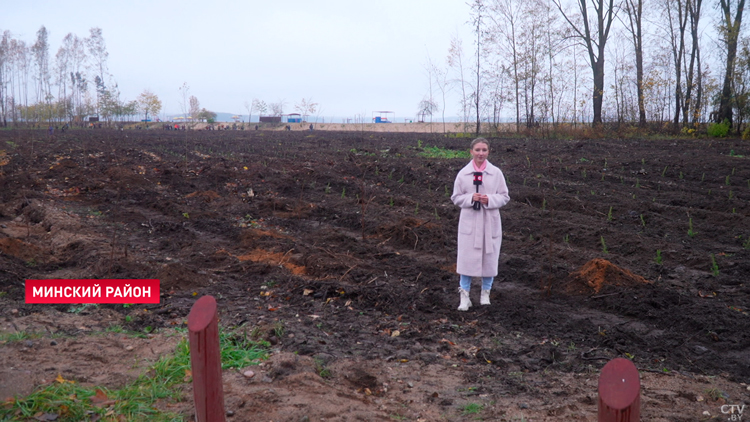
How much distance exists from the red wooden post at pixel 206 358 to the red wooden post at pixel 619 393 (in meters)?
Answer: 1.30

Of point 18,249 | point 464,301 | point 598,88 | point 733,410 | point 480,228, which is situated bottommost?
point 733,410

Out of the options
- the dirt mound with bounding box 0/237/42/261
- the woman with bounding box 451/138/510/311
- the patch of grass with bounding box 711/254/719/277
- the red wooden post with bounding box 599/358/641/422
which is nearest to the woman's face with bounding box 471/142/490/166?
the woman with bounding box 451/138/510/311

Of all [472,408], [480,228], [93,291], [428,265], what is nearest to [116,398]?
[472,408]

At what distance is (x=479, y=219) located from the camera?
494 cm

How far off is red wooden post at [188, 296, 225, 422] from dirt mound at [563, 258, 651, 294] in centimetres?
432

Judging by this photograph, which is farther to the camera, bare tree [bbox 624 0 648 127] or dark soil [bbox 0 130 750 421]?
bare tree [bbox 624 0 648 127]

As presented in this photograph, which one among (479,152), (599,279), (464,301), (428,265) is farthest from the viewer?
(428,265)

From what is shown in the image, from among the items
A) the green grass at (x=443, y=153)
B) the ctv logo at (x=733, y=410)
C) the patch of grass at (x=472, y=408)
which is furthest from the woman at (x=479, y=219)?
the green grass at (x=443, y=153)

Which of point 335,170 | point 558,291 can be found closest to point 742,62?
point 335,170

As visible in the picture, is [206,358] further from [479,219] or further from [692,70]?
[692,70]

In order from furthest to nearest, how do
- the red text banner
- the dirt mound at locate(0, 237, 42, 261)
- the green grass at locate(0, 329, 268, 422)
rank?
1. the dirt mound at locate(0, 237, 42, 261)
2. the red text banner
3. the green grass at locate(0, 329, 268, 422)

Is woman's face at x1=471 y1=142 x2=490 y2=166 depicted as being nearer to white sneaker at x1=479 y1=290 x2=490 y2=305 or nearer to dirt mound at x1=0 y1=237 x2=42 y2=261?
white sneaker at x1=479 y1=290 x2=490 y2=305

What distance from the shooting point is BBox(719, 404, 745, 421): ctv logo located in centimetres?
303

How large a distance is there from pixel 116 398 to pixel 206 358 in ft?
4.62
